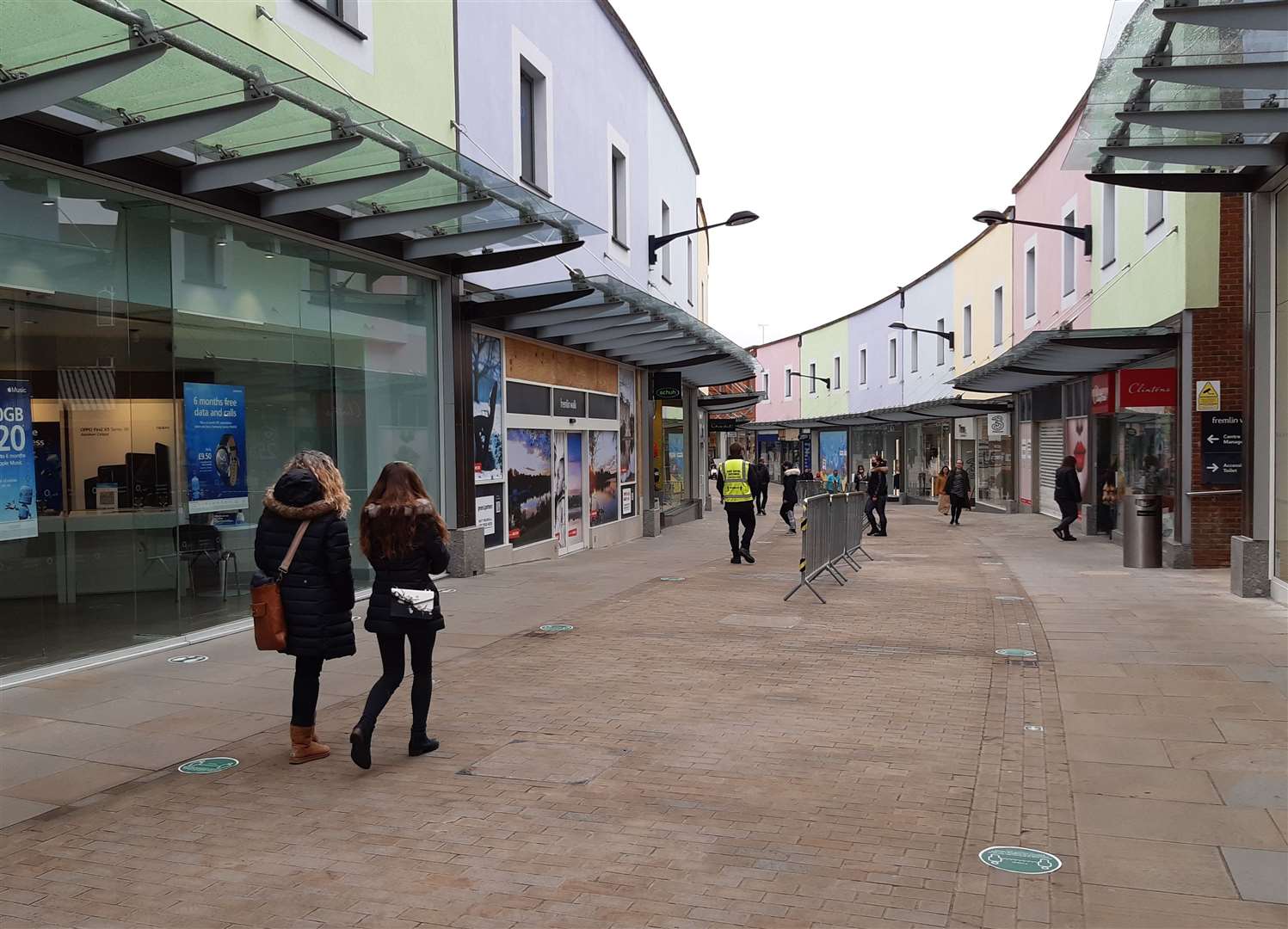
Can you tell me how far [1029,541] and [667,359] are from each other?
8228 mm

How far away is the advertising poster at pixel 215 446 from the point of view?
959cm

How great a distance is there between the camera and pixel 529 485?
16.8 m

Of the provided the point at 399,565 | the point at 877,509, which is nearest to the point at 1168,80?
the point at 399,565

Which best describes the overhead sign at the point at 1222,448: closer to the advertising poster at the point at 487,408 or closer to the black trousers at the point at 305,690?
the advertising poster at the point at 487,408

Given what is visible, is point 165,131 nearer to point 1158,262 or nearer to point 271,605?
point 271,605

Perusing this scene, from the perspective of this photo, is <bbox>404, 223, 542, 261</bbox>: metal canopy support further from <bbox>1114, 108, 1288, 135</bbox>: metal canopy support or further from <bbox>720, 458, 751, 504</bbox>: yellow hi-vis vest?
<bbox>1114, 108, 1288, 135</bbox>: metal canopy support

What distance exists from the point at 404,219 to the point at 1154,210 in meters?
11.7

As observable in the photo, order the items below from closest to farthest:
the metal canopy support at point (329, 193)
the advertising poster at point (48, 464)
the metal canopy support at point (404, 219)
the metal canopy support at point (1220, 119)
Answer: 1. the advertising poster at point (48, 464)
2. the metal canopy support at point (1220, 119)
3. the metal canopy support at point (329, 193)
4. the metal canopy support at point (404, 219)

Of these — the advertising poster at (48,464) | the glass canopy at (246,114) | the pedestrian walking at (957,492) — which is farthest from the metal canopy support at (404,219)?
the pedestrian walking at (957,492)

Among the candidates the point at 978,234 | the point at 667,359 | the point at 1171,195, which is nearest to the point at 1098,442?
the point at 1171,195

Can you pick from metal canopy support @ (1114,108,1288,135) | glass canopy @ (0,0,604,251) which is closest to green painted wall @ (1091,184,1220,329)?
metal canopy support @ (1114,108,1288,135)

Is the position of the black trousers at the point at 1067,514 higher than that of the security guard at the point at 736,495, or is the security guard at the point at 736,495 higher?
the security guard at the point at 736,495

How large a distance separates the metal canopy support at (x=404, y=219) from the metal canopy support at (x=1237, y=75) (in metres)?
6.37

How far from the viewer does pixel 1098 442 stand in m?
21.4
